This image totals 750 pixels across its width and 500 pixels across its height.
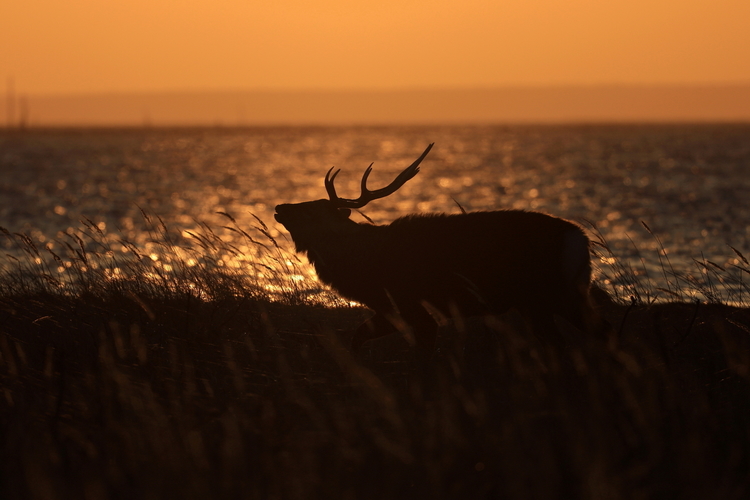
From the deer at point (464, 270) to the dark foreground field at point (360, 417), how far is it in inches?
11.5

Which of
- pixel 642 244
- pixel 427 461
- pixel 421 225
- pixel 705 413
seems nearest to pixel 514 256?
pixel 421 225

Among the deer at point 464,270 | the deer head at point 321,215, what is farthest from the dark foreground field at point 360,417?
the deer head at point 321,215

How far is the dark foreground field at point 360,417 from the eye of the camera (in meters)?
4.61

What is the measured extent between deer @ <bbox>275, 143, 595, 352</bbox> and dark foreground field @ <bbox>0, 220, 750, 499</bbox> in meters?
0.29

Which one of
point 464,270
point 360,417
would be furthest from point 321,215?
point 360,417

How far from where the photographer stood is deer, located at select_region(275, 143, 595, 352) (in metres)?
6.89

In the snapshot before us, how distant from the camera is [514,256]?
22.7 ft

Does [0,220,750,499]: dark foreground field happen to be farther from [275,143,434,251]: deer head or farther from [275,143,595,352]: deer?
[275,143,434,251]: deer head

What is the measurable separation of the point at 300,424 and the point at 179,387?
1024 millimetres

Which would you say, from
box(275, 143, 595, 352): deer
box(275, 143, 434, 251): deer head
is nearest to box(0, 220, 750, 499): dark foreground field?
box(275, 143, 595, 352): deer

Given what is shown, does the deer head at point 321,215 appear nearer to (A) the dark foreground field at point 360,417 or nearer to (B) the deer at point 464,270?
(B) the deer at point 464,270

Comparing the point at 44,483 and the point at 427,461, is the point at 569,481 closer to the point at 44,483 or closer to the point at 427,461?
the point at 427,461

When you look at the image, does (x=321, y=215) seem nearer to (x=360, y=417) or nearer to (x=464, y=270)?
(x=464, y=270)

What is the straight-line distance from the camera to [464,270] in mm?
7062
